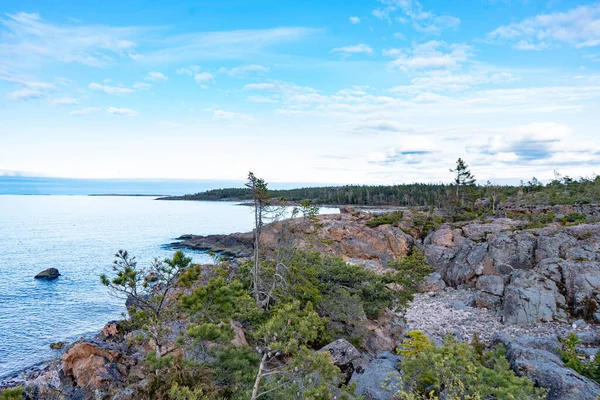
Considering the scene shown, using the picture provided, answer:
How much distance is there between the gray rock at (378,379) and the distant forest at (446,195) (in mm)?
5872

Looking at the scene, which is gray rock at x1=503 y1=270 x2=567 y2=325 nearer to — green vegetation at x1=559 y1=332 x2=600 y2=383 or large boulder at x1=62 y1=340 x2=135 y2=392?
green vegetation at x1=559 y1=332 x2=600 y2=383

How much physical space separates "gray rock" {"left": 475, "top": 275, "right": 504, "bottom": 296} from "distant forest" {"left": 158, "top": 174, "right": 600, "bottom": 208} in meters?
11.6

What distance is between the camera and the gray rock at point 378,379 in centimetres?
870

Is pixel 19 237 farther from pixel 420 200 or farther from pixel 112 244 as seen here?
pixel 420 200

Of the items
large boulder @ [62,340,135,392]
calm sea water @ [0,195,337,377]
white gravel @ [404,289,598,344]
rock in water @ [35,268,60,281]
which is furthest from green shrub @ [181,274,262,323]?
rock in water @ [35,268,60,281]

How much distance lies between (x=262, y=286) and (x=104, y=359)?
5.05m

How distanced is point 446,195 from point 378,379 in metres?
62.0

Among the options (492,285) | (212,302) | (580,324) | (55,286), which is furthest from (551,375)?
(55,286)

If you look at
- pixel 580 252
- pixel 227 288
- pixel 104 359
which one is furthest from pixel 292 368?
pixel 580 252

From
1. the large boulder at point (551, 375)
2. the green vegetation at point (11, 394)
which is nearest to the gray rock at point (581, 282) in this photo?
the large boulder at point (551, 375)

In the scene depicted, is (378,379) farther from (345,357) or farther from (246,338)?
(246,338)

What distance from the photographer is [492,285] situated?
2306 cm

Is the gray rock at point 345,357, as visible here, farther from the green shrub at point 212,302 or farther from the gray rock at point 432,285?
the gray rock at point 432,285

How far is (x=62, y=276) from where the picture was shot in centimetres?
3319
